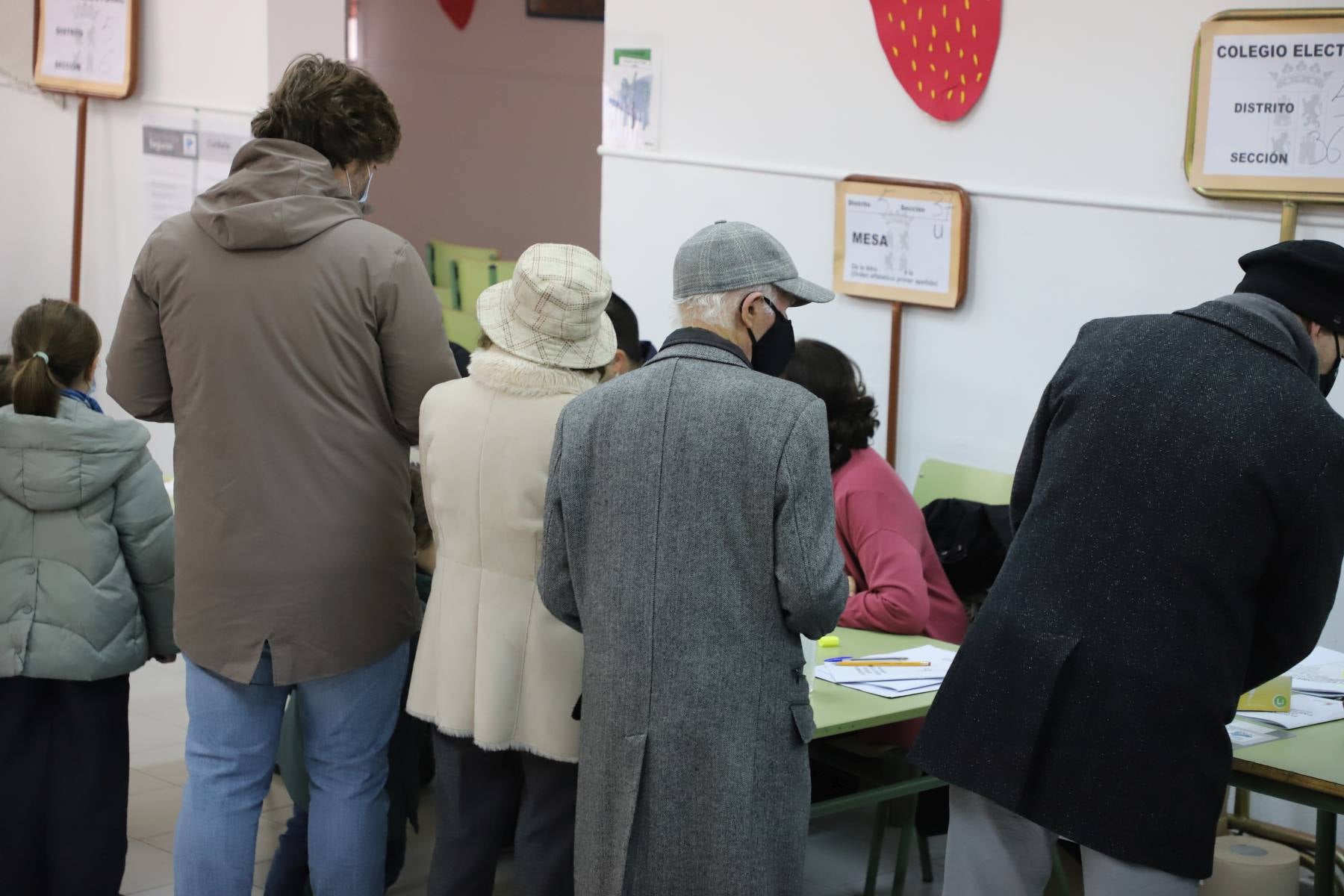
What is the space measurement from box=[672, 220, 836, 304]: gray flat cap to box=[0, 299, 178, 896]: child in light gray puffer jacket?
1.25m

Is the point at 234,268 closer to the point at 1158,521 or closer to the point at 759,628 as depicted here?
the point at 759,628

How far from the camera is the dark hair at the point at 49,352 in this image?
258 cm

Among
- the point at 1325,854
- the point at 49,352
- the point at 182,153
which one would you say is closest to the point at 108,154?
the point at 182,153

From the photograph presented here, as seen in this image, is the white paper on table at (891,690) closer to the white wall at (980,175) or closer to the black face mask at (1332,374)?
the black face mask at (1332,374)

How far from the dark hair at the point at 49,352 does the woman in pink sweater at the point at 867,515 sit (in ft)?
4.59

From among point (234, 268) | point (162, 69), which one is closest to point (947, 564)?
point (234, 268)

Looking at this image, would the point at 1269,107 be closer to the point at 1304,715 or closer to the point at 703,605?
the point at 1304,715

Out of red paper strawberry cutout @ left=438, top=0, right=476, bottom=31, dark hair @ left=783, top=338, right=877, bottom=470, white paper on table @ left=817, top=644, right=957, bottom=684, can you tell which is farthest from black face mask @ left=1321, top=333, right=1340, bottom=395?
red paper strawberry cutout @ left=438, top=0, right=476, bottom=31

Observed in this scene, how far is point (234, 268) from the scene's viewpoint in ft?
7.23

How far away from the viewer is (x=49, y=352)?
264 centimetres

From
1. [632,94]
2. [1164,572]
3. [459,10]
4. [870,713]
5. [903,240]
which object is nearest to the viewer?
[1164,572]

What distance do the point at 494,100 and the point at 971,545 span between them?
5.34m

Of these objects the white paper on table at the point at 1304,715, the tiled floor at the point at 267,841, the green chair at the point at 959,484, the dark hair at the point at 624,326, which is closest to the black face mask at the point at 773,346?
the white paper on table at the point at 1304,715

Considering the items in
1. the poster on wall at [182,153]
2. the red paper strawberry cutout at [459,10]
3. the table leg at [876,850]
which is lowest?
the table leg at [876,850]
